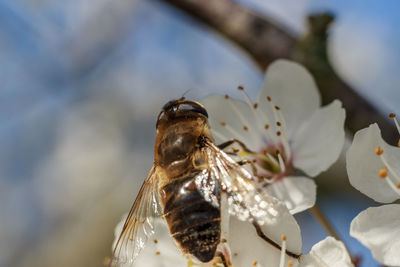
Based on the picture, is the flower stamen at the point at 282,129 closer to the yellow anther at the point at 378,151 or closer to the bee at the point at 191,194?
the bee at the point at 191,194

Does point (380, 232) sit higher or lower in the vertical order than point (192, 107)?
lower

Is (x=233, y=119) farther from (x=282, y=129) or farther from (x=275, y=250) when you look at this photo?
(x=275, y=250)

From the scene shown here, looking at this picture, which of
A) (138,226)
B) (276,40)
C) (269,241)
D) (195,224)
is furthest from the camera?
(276,40)

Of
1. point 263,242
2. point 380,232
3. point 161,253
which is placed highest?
point 161,253

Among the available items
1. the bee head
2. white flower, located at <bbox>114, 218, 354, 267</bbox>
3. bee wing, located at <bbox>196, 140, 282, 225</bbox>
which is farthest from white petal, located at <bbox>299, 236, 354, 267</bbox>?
the bee head

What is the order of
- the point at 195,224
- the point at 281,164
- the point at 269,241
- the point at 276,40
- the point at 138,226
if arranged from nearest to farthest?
the point at 195,224
the point at 269,241
the point at 138,226
the point at 281,164
the point at 276,40

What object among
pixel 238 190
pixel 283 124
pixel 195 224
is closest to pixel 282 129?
pixel 283 124
